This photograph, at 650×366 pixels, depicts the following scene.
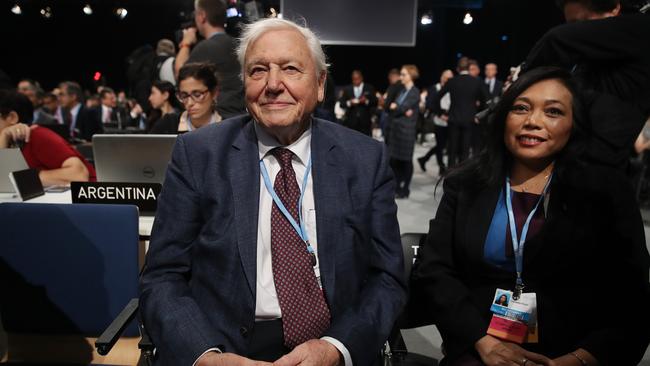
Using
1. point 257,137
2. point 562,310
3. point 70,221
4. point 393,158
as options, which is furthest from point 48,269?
point 393,158

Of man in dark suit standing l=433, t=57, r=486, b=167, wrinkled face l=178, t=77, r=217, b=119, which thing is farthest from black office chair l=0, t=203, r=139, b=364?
man in dark suit standing l=433, t=57, r=486, b=167

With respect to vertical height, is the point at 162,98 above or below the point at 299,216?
above

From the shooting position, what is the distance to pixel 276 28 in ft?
4.88

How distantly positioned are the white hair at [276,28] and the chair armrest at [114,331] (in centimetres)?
86

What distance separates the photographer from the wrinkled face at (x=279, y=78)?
146 centimetres

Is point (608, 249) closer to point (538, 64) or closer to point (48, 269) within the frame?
point (538, 64)

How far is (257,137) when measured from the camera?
155 cm

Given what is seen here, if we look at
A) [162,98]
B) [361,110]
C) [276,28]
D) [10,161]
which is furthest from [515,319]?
[361,110]

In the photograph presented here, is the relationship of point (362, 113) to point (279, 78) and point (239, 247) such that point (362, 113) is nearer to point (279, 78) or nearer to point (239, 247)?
point (279, 78)

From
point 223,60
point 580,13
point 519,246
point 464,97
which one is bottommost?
point 519,246

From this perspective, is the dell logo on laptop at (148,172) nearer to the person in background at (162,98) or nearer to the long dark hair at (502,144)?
the long dark hair at (502,144)

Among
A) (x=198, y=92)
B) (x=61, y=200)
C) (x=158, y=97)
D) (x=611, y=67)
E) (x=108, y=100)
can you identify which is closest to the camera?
(x=611, y=67)

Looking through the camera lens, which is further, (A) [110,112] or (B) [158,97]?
(A) [110,112]

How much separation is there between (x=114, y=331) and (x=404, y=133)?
5198 millimetres
